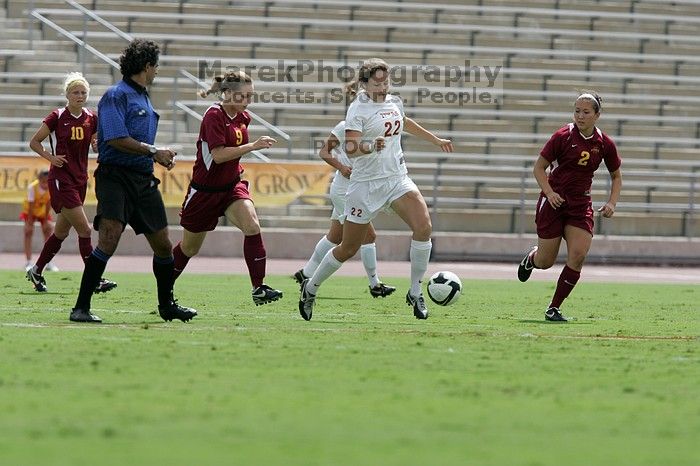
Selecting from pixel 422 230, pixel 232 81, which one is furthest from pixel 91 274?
pixel 422 230

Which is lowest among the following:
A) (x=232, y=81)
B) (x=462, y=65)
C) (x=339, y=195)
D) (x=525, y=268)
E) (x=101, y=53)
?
(x=525, y=268)

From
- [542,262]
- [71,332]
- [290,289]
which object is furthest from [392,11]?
[71,332]

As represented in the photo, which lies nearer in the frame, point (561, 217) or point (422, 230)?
point (422, 230)

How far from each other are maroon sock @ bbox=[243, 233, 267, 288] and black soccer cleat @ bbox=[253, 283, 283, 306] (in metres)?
0.10

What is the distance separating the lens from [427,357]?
313 inches

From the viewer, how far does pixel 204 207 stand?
11273 mm

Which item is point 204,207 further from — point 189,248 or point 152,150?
point 152,150

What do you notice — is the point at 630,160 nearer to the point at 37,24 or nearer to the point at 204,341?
the point at 37,24

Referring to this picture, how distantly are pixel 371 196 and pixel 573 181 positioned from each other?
1934 millimetres

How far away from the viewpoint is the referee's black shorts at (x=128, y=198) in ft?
31.7

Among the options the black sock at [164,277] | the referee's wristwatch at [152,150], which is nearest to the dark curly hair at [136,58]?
the referee's wristwatch at [152,150]

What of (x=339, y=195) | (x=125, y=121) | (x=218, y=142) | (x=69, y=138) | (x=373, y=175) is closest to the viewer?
(x=125, y=121)

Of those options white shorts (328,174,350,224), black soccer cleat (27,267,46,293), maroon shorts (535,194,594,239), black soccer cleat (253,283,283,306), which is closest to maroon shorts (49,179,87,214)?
black soccer cleat (27,267,46,293)

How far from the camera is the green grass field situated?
16.7ft
